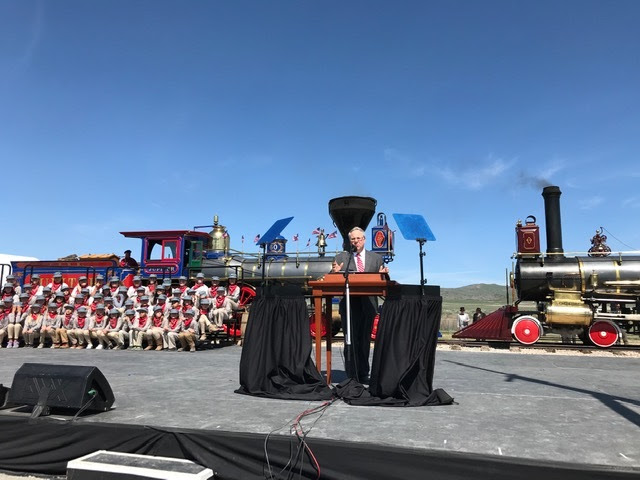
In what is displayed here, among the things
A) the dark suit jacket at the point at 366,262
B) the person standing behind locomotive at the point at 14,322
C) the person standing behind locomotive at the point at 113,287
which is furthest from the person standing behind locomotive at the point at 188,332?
the dark suit jacket at the point at 366,262

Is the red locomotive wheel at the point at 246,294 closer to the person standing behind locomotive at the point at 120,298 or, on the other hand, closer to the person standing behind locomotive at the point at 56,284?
the person standing behind locomotive at the point at 120,298

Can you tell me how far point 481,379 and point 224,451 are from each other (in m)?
3.54

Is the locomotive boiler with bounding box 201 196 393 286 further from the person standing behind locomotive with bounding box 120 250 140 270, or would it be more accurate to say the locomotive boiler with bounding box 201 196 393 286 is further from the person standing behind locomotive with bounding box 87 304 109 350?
the person standing behind locomotive with bounding box 87 304 109 350

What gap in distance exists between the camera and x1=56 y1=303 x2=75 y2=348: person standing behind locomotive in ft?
34.3

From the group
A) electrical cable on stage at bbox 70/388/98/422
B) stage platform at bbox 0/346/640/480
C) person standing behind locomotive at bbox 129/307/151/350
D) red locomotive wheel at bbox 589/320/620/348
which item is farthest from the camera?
red locomotive wheel at bbox 589/320/620/348

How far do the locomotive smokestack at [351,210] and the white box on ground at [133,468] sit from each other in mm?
6970

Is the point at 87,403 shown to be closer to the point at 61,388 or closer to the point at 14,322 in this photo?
the point at 61,388

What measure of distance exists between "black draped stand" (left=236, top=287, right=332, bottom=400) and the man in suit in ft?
1.43

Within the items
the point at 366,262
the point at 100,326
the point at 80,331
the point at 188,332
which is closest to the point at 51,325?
the point at 80,331

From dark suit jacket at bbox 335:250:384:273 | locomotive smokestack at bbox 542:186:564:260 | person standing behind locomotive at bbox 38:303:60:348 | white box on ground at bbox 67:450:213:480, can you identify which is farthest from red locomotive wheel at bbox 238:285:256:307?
white box on ground at bbox 67:450:213:480

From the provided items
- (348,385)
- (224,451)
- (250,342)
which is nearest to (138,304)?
(250,342)

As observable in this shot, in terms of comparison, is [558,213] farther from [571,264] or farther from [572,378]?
[572,378]

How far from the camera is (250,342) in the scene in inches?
170

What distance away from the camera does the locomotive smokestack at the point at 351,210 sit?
9.48 metres
